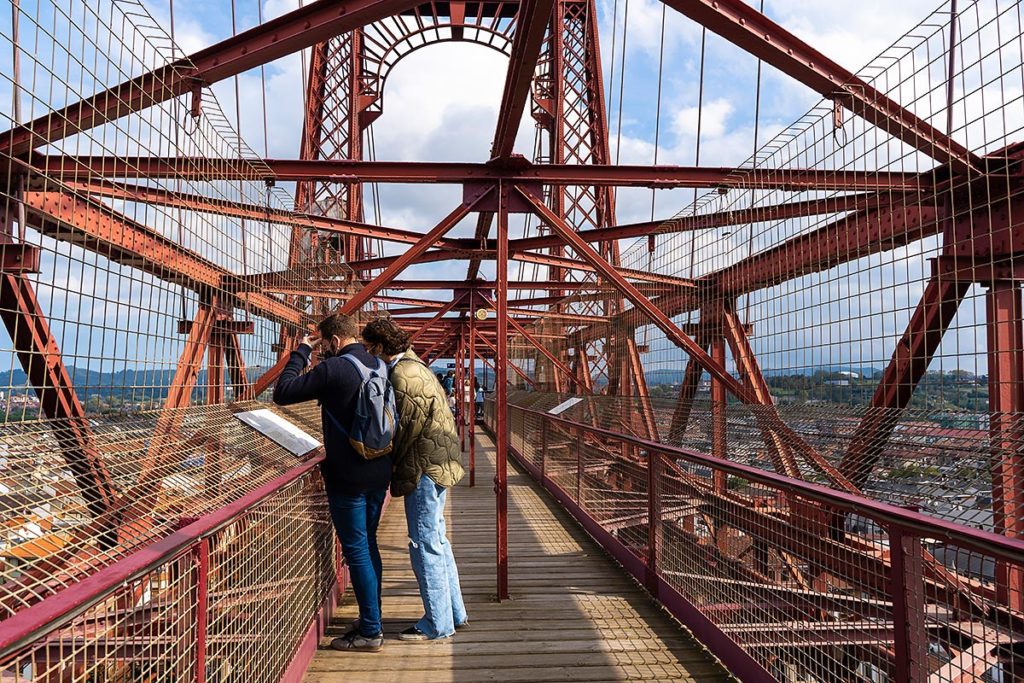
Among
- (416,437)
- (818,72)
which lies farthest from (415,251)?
(818,72)

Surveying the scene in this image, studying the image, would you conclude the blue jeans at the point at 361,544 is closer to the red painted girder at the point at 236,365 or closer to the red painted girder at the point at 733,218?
the red painted girder at the point at 236,365

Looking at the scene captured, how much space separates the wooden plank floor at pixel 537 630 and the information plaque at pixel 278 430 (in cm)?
115

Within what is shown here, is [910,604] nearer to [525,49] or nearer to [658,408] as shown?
[525,49]

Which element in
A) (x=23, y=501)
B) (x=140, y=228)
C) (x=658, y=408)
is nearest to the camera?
(x=23, y=501)

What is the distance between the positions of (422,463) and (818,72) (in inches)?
146

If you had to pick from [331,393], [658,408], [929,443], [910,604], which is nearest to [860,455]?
[929,443]

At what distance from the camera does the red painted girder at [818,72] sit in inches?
162

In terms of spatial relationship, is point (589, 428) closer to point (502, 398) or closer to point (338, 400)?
point (502, 398)

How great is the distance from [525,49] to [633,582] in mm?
A: 3820

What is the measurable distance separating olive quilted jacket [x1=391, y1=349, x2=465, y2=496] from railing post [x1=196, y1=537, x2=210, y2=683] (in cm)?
164

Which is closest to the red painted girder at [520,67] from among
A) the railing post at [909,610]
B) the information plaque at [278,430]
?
the information plaque at [278,430]

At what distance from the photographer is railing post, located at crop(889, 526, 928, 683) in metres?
2.28

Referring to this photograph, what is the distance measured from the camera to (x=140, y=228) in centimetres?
347

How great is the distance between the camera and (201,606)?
7.22 ft
